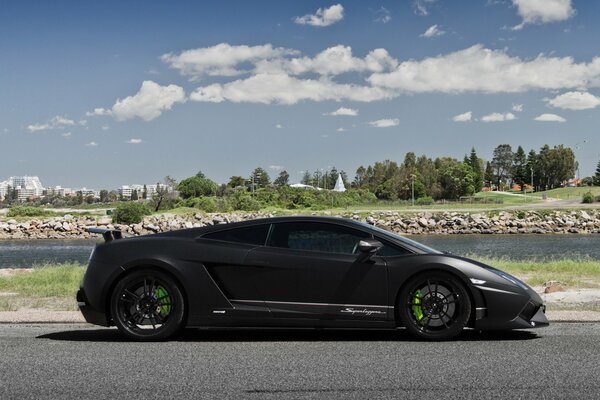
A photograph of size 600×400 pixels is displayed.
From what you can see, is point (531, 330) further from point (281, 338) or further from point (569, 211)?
point (569, 211)

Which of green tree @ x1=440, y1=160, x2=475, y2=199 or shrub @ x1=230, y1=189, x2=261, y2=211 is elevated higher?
green tree @ x1=440, y1=160, x2=475, y2=199

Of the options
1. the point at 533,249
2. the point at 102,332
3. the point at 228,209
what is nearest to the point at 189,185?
the point at 228,209

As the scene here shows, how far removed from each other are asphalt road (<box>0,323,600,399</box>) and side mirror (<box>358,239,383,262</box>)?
0.86m

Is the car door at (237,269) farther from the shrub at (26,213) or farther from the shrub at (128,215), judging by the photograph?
the shrub at (26,213)

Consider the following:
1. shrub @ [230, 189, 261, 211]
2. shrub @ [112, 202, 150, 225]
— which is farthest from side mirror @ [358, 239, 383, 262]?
shrub @ [230, 189, 261, 211]

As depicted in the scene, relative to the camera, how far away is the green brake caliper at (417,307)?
22.0 ft

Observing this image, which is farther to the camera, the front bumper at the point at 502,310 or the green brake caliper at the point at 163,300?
the green brake caliper at the point at 163,300

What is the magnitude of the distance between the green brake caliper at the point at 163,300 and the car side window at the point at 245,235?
0.72 meters

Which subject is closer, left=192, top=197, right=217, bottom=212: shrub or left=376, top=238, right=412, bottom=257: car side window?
left=376, top=238, right=412, bottom=257: car side window

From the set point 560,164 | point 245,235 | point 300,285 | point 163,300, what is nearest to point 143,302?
point 163,300

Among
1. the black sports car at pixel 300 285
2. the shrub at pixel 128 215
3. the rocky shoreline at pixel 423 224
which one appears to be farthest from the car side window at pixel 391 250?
the shrub at pixel 128 215

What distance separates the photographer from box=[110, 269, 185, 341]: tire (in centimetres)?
681

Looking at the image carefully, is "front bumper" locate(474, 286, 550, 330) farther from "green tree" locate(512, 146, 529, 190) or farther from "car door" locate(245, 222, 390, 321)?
"green tree" locate(512, 146, 529, 190)

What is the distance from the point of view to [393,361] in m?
5.82
